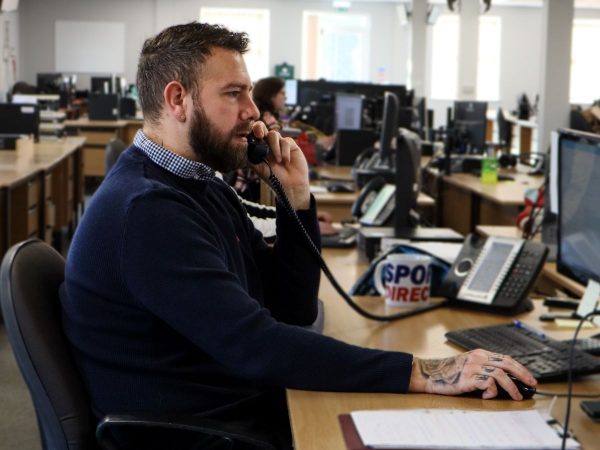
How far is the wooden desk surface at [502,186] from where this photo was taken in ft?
17.1

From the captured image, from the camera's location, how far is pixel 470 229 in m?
6.20

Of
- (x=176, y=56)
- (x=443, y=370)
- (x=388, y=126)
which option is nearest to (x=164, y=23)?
(x=388, y=126)

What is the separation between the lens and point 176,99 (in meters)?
1.71

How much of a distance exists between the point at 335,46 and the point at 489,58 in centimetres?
318

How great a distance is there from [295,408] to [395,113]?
2.58m

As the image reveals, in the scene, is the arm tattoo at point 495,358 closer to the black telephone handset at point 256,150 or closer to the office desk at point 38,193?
the black telephone handset at point 256,150

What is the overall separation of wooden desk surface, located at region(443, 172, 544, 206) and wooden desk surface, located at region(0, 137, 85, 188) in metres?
2.65

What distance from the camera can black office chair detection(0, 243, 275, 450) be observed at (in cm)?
159

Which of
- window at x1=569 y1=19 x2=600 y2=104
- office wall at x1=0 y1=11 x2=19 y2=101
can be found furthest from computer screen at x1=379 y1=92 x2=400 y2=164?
window at x1=569 y1=19 x2=600 y2=104

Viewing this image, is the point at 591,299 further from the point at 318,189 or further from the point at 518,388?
the point at 318,189

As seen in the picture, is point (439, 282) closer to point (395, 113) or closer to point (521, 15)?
point (395, 113)

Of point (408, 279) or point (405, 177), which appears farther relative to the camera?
point (405, 177)

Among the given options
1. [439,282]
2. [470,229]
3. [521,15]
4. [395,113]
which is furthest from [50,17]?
[439,282]

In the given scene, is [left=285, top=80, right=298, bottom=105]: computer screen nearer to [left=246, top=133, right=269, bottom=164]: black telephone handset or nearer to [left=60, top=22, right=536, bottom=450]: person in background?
[left=246, top=133, right=269, bottom=164]: black telephone handset
